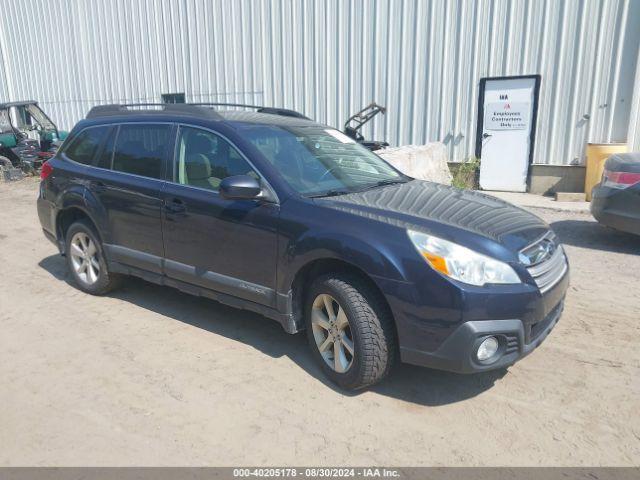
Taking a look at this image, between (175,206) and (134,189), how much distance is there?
0.56 meters

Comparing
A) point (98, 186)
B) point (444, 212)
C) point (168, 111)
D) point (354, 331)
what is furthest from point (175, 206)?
point (444, 212)

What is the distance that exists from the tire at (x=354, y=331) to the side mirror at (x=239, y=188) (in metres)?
0.74

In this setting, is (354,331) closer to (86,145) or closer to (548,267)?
(548,267)

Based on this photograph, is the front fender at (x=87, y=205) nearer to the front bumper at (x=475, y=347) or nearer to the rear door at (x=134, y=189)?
the rear door at (x=134, y=189)

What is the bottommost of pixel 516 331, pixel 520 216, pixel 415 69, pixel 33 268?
pixel 33 268

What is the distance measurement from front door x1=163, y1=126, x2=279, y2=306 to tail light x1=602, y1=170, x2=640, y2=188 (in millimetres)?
4562

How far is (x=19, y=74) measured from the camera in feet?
62.3

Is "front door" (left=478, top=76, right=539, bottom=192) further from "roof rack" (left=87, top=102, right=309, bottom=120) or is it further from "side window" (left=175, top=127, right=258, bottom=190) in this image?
"side window" (left=175, top=127, right=258, bottom=190)

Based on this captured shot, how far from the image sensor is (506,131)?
10.6 meters

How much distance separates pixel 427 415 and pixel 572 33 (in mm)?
9044

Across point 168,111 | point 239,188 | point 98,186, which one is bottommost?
point 98,186

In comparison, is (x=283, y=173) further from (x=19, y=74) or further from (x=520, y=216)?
(x=19, y=74)

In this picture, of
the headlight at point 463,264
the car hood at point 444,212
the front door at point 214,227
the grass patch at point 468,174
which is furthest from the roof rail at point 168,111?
the grass patch at point 468,174

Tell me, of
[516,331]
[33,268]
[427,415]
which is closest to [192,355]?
[427,415]
